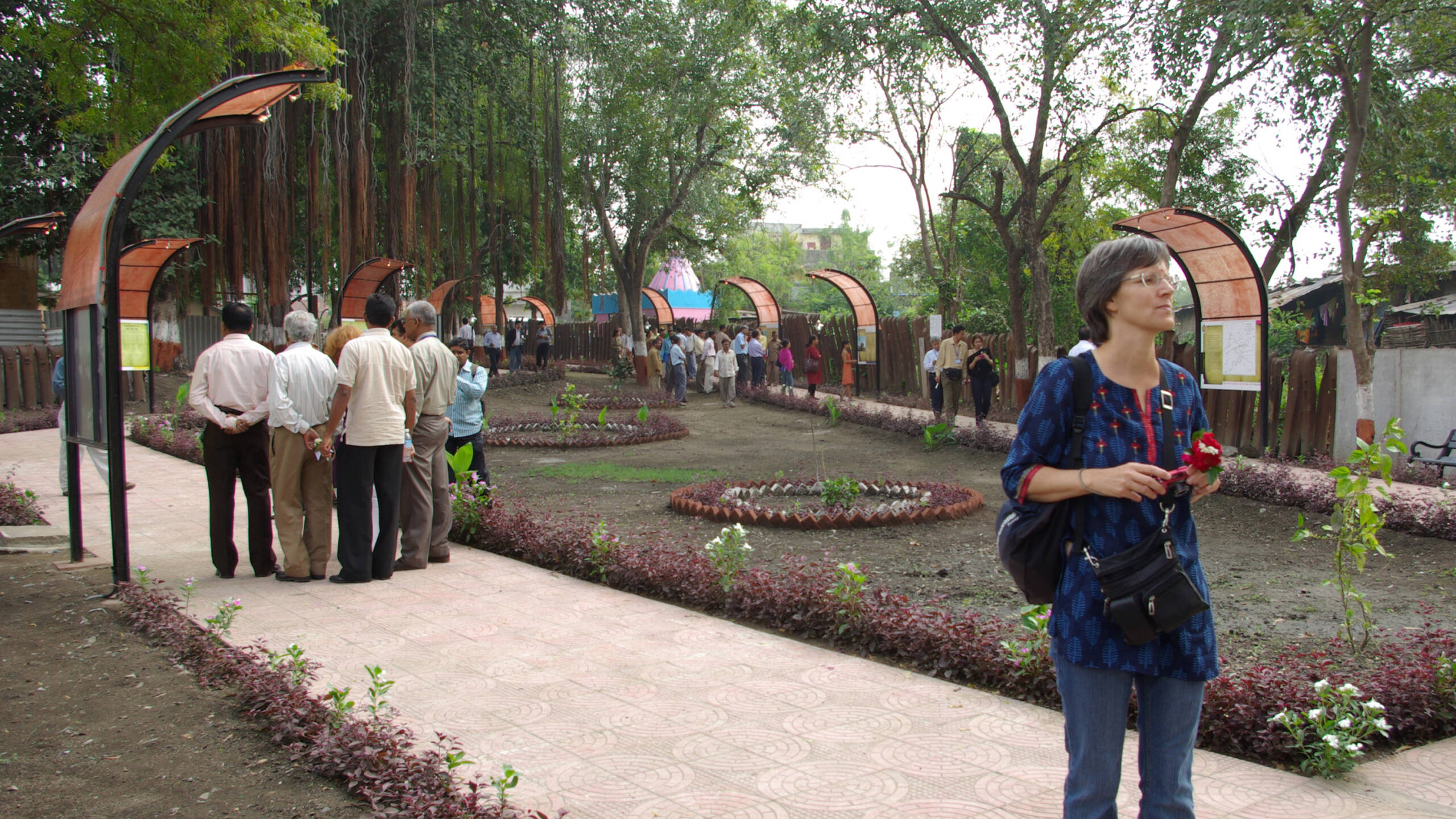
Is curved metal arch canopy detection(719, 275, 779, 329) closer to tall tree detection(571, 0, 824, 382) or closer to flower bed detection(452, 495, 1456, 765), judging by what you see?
tall tree detection(571, 0, 824, 382)

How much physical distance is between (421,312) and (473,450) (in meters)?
2.28

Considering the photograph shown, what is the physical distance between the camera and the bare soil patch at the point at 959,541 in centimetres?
573

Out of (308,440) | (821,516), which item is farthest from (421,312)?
(821,516)

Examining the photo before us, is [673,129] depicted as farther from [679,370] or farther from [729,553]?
[729,553]

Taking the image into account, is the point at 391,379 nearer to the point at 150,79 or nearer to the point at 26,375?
the point at 150,79

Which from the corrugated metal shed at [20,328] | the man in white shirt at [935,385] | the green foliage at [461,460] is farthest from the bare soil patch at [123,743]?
the corrugated metal shed at [20,328]

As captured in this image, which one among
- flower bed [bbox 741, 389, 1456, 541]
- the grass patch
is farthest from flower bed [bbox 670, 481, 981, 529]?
the grass patch

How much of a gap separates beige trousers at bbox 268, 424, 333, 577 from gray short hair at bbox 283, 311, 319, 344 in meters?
0.57

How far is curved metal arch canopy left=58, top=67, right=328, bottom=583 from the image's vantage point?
18.6 feet

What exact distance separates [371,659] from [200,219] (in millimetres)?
17738

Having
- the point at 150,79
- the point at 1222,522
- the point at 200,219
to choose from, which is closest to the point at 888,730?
the point at 1222,522

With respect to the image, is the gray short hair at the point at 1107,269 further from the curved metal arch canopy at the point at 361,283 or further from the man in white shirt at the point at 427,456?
the curved metal arch canopy at the point at 361,283

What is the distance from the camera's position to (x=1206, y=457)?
2.21 meters

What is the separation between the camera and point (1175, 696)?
227cm
